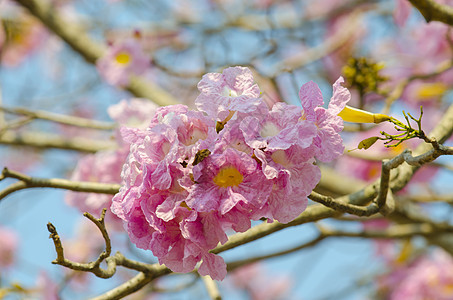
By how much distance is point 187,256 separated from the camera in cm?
96

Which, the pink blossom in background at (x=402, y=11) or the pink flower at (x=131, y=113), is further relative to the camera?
the pink blossom in background at (x=402, y=11)

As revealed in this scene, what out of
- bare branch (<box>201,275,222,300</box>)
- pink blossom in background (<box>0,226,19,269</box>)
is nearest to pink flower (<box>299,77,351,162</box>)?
bare branch (<box>201,275,222,300</box>)

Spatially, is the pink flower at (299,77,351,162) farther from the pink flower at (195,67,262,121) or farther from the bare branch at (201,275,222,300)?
the bare branch at (201,275,222,300)

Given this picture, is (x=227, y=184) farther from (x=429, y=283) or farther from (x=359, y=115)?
(x=429, y=283)

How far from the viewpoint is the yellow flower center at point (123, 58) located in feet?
9.12

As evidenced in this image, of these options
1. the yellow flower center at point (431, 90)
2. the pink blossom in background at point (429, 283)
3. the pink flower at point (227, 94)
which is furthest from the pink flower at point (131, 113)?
the pink blossom in background at point (429, 283)

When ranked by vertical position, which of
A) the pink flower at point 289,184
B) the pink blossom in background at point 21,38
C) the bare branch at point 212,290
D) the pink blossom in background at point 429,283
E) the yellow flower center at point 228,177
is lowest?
the pink blossom in background at point 429,283

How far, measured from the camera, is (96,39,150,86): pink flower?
2.73m

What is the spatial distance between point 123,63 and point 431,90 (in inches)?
68.3

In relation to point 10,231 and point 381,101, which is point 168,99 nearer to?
point 381,101

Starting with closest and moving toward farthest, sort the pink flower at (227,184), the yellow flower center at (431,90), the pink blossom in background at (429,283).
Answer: the pink flower at (227,184), the yellow flower center at (431,90), the pink blossom in background at (429,283)

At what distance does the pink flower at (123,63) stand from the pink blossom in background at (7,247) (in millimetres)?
2472

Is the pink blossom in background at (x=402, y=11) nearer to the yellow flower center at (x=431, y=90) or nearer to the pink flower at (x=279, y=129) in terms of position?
the yellow flower center at (x=431, y=90)

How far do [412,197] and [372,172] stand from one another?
327 mm
